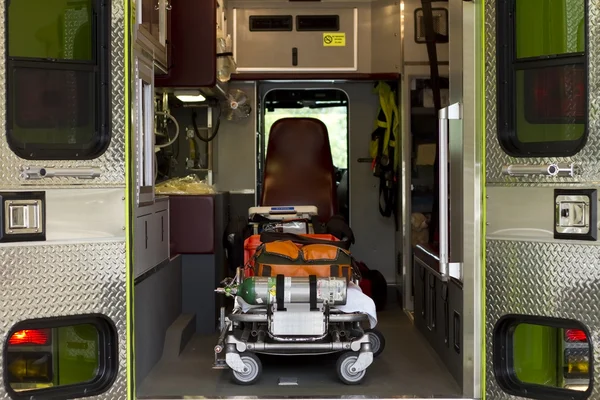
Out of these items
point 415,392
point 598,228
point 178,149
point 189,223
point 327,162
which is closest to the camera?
point 598,228

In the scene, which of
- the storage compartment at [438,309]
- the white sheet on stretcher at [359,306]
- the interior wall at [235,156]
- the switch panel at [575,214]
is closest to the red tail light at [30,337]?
the white sheet on stretcher at [359,306]

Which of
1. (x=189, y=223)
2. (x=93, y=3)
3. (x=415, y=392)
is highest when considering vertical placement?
(x=93, y=3)

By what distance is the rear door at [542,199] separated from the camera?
2998 mm

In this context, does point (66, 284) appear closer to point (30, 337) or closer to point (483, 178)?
point (30, 337)

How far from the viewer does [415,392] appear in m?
3.67

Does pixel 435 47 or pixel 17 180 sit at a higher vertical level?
pixel 435 47

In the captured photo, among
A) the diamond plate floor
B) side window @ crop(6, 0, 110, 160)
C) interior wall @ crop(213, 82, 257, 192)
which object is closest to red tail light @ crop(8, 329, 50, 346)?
the diamond plate floor

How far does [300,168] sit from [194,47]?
60.8 inches

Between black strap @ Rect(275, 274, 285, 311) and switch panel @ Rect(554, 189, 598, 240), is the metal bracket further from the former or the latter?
switch panel @ Rect(554, 189, 598, 240)

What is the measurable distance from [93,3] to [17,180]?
0.81m

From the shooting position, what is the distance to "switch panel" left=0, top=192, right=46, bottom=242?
2961mm

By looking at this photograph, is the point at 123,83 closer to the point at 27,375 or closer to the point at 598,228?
the point at 27,375

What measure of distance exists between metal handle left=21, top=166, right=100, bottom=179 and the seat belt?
404cm

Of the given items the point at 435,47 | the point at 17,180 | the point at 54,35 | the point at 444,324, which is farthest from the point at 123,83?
the point at 435,47
